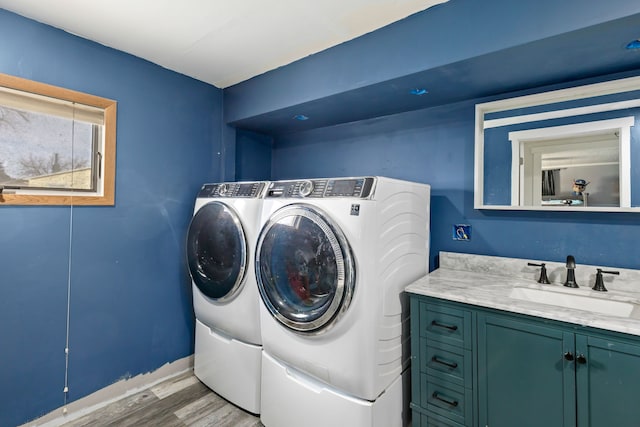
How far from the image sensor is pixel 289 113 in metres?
2.46

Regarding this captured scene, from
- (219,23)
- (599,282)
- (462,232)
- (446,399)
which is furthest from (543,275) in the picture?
(219,23)

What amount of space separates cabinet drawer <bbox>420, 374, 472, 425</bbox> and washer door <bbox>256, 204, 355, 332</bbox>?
2.11ft

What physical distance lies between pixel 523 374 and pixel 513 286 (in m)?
0.50

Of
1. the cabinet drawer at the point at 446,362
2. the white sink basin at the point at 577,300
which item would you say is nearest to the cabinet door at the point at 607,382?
the white sink basin at the point at 577,300

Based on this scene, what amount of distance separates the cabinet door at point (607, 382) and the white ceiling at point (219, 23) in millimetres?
1723

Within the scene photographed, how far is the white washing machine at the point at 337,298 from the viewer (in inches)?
58.8

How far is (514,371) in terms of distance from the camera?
1.39m

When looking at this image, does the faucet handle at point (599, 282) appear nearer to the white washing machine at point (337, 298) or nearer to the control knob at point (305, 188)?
the white washing machine at point (337, 298)

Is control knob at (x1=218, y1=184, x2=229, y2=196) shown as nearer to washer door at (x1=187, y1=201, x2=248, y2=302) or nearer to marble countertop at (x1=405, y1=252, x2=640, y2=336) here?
washer door at (x1=187, y1=201, x2=248, y2=302)

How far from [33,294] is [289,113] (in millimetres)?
2019

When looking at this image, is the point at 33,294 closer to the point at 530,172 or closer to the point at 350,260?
the point at 350,260

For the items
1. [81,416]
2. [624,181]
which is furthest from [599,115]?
[81,416]

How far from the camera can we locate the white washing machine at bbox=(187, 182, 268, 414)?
198cm

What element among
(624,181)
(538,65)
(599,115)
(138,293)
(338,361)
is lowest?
(338,361)
